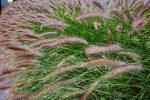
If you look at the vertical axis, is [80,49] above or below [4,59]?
above

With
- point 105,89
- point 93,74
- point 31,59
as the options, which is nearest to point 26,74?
point 31,59

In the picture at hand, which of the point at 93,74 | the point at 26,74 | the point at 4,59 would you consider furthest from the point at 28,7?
the point at 93,74

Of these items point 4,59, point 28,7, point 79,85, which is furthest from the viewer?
point 28,7

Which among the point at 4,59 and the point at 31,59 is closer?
the point at 31,59

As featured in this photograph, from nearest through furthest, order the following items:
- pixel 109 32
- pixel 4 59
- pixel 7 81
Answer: pixel 7 81 → pixel 109 32 → pixel 4 59

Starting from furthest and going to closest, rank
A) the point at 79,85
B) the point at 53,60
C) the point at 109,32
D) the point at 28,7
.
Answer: the point at 28,7 → the point at 53,60 → the point at 109,32 → the point at 79,85

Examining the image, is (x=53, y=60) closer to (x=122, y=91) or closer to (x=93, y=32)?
(x=93, y=32)

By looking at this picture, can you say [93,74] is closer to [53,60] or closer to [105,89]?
[105,89]

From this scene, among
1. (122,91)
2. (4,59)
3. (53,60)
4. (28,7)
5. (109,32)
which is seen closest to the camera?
(122,91)

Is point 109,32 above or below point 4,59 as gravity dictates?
above
